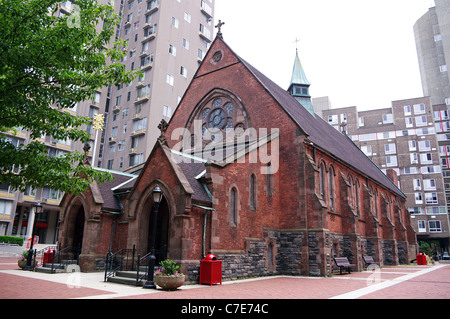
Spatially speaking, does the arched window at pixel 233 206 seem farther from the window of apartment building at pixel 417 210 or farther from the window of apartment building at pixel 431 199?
the window of apartment building at pixel 431 199

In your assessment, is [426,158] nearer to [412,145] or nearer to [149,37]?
[412,145]

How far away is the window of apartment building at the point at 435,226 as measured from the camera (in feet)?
212

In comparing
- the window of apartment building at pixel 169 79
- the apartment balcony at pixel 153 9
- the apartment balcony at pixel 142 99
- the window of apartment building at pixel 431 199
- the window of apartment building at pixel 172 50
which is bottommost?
the window of apartment building at pixel 431 199

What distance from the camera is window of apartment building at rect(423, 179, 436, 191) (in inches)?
2638

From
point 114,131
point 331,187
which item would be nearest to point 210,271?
point 331,187

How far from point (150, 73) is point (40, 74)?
142ft

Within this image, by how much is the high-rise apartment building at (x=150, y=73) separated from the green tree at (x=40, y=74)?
3900 centimetres

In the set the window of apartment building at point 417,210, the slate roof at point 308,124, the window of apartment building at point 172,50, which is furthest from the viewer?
the window of apartment building at point 417,210

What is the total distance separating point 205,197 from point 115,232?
688 cm

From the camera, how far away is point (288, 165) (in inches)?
870

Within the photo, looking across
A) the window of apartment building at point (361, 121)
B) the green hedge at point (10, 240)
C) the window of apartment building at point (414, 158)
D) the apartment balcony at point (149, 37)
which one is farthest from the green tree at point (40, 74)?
the window of apartment building at point (361, 121)

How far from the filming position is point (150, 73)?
52.5 m

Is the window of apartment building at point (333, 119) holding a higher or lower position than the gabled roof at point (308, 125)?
higher

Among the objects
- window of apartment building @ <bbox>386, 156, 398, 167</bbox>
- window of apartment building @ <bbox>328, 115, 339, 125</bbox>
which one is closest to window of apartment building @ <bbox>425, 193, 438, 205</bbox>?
window of apartment building @ <bbox>386, 156, 398, 167</bbox>
